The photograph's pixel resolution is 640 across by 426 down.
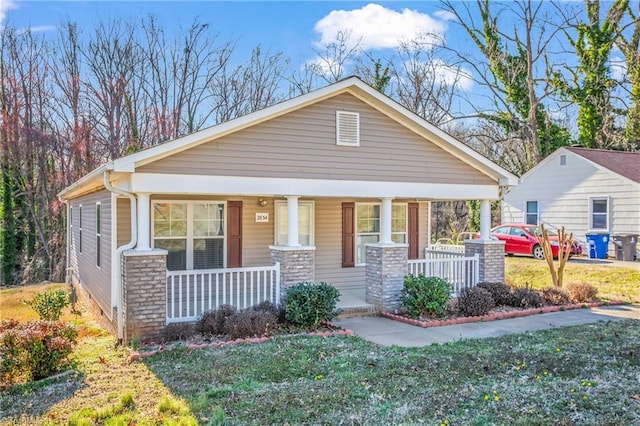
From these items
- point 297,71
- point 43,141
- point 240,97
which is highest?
point 297,71

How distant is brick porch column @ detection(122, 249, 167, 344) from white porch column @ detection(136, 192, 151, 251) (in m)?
0.17

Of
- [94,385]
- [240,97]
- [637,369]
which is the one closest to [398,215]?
[637,369]

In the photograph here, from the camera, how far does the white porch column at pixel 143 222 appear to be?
827 centimetres

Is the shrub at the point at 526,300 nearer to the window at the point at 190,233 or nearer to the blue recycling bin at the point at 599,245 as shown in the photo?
the window at the point at 190,233

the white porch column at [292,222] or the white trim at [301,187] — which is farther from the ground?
the white trim at [301,187]

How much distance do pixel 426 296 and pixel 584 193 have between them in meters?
13.8

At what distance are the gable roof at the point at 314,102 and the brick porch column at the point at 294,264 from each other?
8.28 feet

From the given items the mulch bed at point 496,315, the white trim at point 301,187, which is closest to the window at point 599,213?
the mulch bed at point 496,315

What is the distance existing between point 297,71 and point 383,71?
510 cm

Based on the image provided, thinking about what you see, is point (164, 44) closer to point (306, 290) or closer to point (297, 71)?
point (297, 71)

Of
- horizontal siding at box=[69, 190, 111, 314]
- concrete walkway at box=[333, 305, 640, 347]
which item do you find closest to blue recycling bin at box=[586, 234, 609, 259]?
concrete walkway at box=[333, 305, 640, 347]

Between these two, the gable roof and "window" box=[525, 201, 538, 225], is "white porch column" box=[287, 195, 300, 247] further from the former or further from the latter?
"window" box=[525, 201, 538, 225]

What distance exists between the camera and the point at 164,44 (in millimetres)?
25656

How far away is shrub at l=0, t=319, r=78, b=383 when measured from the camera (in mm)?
6457
